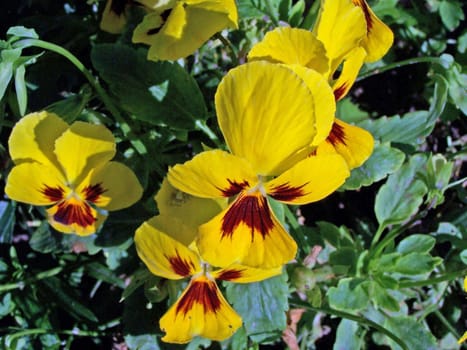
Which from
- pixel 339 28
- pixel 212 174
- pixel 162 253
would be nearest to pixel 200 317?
pixel 162 253

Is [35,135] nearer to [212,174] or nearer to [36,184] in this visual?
[36,184]

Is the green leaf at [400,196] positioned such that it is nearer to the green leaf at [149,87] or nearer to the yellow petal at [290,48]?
the green leaf at [149,87]

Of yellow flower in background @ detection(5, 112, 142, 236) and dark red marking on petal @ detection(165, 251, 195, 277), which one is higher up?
yellow flower in background @ detection(5, 112, 142, 236)

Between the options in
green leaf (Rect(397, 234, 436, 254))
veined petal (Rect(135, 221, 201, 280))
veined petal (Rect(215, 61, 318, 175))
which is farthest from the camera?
green leaf (Rect(397, 234, 436, 254))

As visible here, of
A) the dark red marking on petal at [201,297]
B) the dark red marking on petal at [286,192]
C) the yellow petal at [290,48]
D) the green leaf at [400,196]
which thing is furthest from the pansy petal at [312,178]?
the green leaf at [400,196]

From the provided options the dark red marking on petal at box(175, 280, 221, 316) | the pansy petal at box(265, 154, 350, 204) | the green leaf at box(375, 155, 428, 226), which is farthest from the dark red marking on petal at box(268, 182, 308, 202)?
the green leaf at box(375, 155, 428, 226)

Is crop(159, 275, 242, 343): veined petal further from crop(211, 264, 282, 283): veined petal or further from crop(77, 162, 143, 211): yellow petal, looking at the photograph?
crop(77, 162, 143, 211): yellow petal
